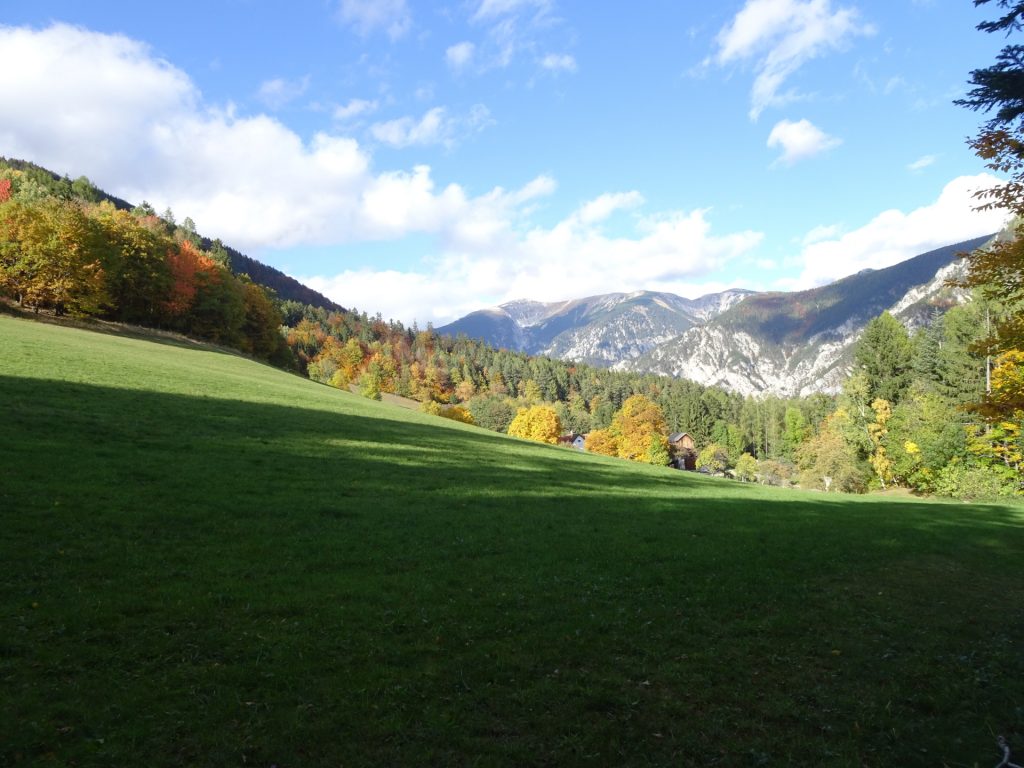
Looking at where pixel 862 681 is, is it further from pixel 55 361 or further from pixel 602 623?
pixel 55 361

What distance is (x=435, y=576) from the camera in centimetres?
1280

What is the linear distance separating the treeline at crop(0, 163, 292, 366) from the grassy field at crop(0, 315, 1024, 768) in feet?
160

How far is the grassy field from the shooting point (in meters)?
7.02

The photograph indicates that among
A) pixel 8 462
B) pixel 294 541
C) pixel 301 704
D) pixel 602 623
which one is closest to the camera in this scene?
pixel 301 704

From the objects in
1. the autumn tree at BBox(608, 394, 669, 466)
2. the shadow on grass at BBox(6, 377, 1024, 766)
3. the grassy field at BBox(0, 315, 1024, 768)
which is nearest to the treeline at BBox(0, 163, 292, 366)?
the grassy field at BBox(0, 315, 1024, 768)

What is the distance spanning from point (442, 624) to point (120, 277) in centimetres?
8052

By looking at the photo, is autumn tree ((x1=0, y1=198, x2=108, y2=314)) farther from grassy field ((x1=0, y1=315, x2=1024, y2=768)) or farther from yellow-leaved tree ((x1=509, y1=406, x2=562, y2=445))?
yellow-leaved tree ((x1=509, y1=406, x2=562, y2=445))

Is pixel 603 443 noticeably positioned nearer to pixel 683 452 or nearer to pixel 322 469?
pixel 683 452

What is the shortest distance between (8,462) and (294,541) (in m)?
8.88

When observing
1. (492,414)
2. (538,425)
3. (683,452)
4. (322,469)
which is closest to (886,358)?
(538,425)

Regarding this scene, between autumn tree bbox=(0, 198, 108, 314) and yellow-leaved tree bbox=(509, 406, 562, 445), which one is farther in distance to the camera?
yellow-leaved tree bbox=(509, 406, 562, 445)

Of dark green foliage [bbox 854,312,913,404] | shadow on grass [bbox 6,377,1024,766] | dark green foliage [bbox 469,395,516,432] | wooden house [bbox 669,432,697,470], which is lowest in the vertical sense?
wooden house [bbox 669,432,697,470]

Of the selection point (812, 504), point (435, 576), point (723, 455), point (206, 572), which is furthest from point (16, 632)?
point (723, 455)

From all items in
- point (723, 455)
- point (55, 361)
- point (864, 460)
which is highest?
point (55, 361)
